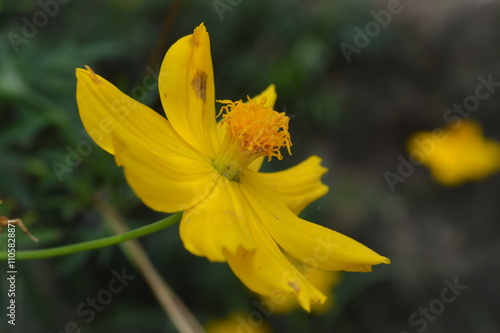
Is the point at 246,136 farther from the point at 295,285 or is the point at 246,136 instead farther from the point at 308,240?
the point at 295,285

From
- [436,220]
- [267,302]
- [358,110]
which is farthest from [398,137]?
[267,302]

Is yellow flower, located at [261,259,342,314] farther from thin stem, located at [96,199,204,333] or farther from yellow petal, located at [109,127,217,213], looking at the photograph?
yellow petal, located at [109,127,217,213]

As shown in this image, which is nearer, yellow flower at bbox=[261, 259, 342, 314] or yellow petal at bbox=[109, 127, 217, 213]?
yellow petal at bbox=[109, 127, 217, 213]

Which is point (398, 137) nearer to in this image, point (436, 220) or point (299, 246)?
point (436, 220)

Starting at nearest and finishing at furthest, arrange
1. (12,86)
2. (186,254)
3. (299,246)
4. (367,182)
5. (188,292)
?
(299,246)
(12,86)
(186,254)
(188,292)
(367,182)

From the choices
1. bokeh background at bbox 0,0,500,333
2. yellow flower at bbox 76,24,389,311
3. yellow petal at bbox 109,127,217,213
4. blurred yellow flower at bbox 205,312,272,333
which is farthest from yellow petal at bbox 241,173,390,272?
blurred yellow flower at bbox 205,312,272,333

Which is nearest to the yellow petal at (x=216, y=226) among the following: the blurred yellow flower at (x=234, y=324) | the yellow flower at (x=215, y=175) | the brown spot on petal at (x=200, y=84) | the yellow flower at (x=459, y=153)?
the yellow flower at (x=215, y=175)

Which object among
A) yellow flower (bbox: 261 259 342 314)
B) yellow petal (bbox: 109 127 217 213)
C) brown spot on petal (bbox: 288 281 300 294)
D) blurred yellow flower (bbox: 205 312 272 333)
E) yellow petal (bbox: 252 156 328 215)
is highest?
yellow petal (bbox: 109 127 217 213)
